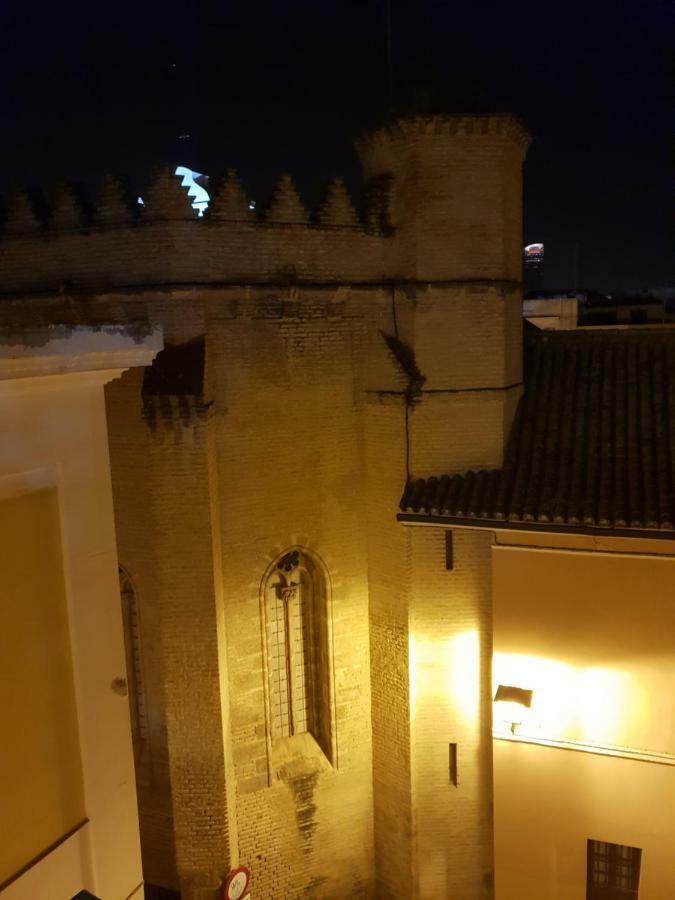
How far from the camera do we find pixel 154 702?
1073cm

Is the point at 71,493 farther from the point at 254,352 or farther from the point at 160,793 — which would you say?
the point at 160,793

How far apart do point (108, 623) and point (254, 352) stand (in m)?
6.28

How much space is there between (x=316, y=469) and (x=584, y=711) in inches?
184

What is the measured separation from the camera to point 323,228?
10383 mm

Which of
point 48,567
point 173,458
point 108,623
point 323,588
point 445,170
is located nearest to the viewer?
point 48,567

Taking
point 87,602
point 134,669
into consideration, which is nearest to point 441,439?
point 134,669

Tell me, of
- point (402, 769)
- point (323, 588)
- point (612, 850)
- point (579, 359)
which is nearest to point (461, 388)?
point (579, 359)

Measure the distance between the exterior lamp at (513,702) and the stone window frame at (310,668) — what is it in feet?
7.81

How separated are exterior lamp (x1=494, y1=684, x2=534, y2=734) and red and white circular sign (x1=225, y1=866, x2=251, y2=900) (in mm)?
3956

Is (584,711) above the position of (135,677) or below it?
below

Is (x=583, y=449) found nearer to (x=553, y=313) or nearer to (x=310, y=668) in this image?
(x=310, y=668)

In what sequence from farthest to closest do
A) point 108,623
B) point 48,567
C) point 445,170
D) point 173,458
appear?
point 445,170 → point 173,458 → point 108,623 → point 48,567

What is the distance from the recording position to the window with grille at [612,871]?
10633 millimetres

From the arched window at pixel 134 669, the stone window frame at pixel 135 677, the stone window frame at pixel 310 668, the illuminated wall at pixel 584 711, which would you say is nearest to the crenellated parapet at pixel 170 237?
the stone window frame at pixel 310 668
